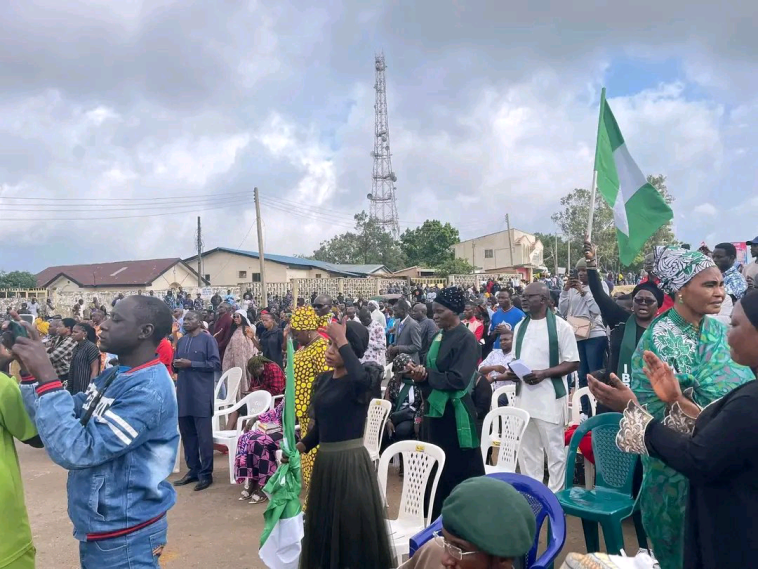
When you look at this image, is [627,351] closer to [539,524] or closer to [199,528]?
[539,524]

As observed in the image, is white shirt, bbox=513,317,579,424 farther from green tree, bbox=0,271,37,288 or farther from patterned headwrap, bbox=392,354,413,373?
green tree, bbox=0,271,37,288

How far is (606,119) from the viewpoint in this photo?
6168 mm

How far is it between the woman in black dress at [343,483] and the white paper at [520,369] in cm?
177

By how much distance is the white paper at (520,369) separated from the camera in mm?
5219

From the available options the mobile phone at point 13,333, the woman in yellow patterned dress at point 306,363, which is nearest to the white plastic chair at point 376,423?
the woman in yellow patterned dress at point 306,363

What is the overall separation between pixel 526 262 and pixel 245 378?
5316 cm

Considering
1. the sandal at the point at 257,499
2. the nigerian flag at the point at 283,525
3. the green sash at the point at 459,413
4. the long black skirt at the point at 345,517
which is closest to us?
the long black skirt at the point at 345,517

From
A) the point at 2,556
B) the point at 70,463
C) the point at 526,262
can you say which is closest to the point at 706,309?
the point at 70,463

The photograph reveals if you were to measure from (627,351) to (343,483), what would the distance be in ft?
8.30

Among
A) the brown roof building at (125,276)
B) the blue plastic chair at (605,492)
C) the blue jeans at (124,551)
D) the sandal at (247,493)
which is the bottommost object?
the sandal at (247,493)

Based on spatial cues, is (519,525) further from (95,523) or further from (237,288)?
(237,288)

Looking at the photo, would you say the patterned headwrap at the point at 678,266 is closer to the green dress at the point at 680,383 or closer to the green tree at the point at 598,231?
the green dress at the point at 680,383

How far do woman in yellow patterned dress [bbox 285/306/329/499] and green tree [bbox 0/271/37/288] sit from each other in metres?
58.3

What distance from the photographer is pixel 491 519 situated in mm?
1961
